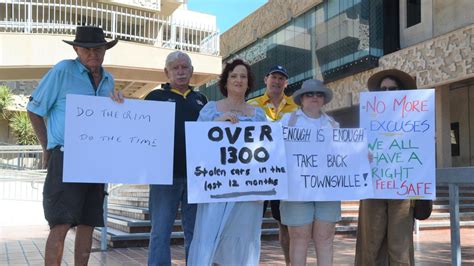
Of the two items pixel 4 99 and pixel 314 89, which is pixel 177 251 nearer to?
pixel 314 89

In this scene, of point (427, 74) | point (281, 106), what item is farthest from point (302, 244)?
point (427, 74)

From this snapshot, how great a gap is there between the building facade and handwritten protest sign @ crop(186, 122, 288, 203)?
13.5 meters

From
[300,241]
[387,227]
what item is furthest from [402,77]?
[300,241]

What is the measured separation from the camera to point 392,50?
19.3 metres

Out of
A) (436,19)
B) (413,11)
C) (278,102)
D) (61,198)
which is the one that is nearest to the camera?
(61,198)

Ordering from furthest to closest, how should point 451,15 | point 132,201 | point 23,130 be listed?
point 23,130 → point 451,15 → point 132,201

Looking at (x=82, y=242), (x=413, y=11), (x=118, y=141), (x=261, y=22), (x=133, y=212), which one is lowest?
(x=133, y=212)

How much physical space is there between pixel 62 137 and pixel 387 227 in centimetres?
259

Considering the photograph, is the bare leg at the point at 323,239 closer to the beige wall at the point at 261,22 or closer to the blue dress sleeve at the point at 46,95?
the blue dress sleeve at the point at 46,95

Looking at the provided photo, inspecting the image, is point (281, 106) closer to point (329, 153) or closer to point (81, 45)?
point (329, 153)

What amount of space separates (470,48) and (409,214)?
511 inches

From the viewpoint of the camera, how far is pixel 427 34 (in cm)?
1820

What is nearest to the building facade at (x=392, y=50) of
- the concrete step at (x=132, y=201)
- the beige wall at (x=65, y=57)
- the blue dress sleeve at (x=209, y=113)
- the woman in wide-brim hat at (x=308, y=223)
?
the beige wall at (x=65, y=57)

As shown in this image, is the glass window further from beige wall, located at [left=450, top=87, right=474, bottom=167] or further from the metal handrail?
the metal handrail
